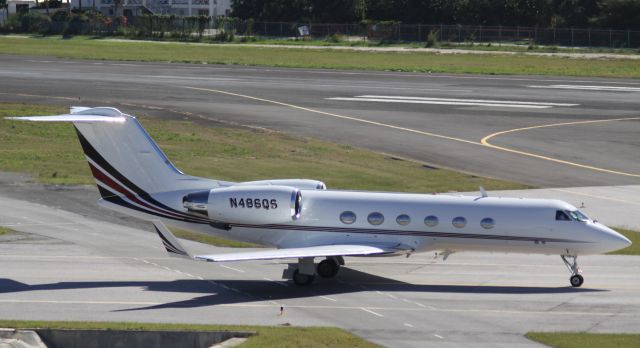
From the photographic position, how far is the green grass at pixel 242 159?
45625 millimetres

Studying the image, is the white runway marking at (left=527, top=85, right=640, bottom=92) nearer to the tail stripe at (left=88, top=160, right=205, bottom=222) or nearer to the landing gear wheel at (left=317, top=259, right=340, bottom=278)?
the landing gear wheel at (left=317, top=259, right=340, bottom=278)

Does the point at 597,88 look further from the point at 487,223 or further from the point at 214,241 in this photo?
the point at 487,223

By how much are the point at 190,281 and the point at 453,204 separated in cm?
768

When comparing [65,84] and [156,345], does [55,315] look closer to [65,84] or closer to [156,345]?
[156,345]

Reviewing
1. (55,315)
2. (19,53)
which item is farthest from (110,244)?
(19,53)

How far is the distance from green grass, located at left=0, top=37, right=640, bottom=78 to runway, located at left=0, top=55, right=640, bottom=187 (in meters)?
5.06

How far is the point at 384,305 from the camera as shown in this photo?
2745 cm

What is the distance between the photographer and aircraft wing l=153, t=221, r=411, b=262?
89.9 feet

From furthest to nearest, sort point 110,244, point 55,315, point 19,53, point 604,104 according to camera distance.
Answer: point 19,53 < point 604,104 < point 110,244 < point 55,315

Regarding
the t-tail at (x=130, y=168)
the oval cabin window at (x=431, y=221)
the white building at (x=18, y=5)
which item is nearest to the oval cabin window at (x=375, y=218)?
the oval cabin window at (x=431, y=221)

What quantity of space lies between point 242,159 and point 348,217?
20.8 meters

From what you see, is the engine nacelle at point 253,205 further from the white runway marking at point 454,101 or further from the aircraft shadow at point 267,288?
the white runway marking at point 454,101

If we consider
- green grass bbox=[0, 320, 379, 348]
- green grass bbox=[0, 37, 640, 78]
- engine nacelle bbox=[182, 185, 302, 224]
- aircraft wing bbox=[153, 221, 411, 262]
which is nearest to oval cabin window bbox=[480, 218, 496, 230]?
aircraft wing bbox=[153, 221, 411, 262]

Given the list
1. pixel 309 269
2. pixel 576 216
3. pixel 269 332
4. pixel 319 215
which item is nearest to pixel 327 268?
pixel 309 269
